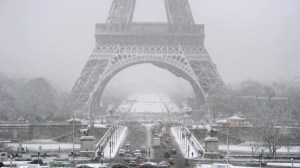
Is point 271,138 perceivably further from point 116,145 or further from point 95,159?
point 95,159

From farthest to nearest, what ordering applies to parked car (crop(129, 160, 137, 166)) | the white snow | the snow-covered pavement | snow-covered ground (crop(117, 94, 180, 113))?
Result: snow-covered ground (crop(117, 94, 180, 113)), the snow-covered pavement, the white snow, parked car (crop(129, 160, 137, 166))

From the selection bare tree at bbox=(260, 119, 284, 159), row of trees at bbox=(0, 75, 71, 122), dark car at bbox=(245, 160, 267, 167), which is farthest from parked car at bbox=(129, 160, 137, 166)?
row of trees at bbox=(0, 75, 71, 122)

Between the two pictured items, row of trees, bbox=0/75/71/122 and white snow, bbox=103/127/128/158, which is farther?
row of trees, bbox=0/75/71/122

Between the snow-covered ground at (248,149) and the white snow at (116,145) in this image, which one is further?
the snow-covered ground at (248,149)

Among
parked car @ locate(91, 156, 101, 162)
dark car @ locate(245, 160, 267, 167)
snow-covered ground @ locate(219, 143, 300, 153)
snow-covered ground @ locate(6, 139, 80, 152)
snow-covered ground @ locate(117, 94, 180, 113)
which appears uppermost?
snow-covered ground @ locate(117, 94, 180, 113)

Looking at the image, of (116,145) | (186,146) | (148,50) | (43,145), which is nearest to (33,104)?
(148,50)

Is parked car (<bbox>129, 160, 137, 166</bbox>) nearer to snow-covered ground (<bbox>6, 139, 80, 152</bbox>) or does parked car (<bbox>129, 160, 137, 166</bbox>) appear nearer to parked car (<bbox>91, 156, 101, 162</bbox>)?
parked car (<bbox>91, 156, 101, 162</bbox>)

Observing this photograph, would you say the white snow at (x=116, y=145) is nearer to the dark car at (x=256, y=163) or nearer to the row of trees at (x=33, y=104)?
the dark car at (x=256, y=163)

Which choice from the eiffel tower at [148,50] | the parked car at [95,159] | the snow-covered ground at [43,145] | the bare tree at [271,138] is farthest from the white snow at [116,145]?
the eiffel tower at [148,50]

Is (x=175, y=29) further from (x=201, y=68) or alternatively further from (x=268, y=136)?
(x=268, y=136)
